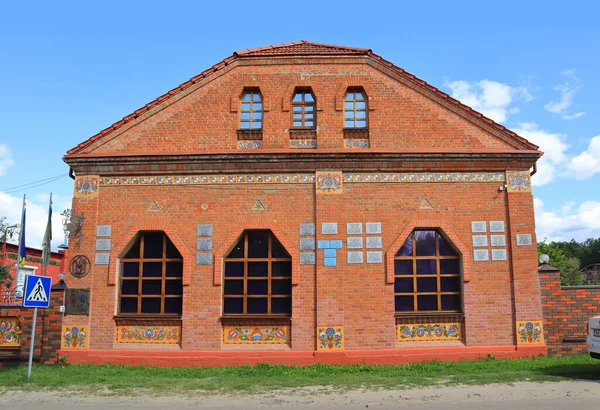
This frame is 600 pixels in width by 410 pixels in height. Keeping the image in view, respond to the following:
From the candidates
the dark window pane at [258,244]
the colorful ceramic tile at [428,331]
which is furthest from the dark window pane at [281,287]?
the colorful ceramic tile at [428,331]

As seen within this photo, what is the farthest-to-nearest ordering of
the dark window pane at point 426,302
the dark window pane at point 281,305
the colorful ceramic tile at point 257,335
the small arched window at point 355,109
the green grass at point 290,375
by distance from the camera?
the small arched window at point 355,109
the dark window pane at point 426,302
the dark window pane at point 281,305
the colorful ceramic tile at point 257,335
the green grass at point 290,375

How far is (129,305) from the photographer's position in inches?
524

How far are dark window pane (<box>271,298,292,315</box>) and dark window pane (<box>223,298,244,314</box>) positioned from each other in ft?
2.70

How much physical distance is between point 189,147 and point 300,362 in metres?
A: 6.48

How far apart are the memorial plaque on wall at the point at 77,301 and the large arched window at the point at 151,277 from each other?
2.76ft

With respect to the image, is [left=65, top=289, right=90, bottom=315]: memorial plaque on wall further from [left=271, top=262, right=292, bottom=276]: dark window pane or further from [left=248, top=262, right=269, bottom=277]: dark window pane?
[left=271, top=262, right=292, bottom=276]: dark window pane

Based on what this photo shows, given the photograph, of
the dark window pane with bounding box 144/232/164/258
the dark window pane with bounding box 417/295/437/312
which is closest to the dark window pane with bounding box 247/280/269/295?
the dark window pane with bounding box 144/232/164/258

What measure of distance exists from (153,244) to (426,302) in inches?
296

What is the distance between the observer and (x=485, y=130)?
13.7 m

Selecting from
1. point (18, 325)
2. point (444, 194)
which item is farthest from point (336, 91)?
point (18, 325)

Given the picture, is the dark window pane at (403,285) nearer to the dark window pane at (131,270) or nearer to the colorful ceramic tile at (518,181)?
the colorful ceramic tile at (518,181)

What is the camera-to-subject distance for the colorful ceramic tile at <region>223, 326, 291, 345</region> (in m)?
12.8

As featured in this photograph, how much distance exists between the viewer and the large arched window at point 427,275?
1309 centimetres

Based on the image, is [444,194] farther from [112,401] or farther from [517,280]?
[112,401]
